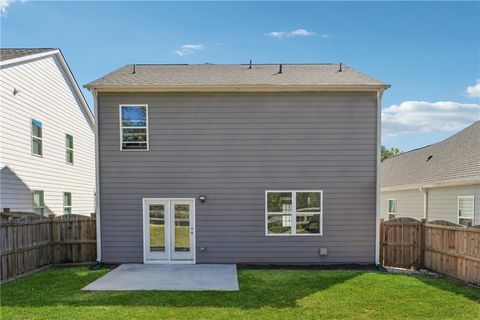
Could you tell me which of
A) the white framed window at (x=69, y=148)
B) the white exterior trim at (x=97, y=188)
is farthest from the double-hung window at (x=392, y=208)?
the white framed window at (x=69, y=148)

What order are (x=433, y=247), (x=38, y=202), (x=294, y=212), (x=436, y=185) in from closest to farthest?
(x=433, y=247)
(x=294, y=212)
(x=38, y=202)
(x=436, y=185)

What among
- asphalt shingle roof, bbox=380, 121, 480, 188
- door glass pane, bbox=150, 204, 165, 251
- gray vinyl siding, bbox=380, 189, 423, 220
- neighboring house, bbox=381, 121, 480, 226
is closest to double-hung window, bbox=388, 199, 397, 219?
neighboring house, bbox=381, 121, 480, 226

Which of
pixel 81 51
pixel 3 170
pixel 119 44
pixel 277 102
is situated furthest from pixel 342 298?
pixel 81 51

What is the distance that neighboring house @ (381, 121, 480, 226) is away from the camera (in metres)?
10.8

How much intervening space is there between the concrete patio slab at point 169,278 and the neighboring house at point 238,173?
1.79 ft

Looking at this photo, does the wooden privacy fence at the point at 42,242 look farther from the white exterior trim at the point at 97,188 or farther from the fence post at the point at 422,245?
the fence post at the point at 422,245

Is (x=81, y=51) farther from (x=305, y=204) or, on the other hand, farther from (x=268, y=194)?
(x=305, y=204)

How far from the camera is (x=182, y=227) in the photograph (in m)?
9.41

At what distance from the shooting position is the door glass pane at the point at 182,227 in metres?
9.38

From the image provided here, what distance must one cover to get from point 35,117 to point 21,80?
4.46 ft

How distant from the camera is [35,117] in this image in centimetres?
→ 1120

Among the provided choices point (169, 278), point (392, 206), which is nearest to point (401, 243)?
point (169, 278)

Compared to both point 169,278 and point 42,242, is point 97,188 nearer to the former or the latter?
point 42,242

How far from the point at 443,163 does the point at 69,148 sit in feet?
53.1
